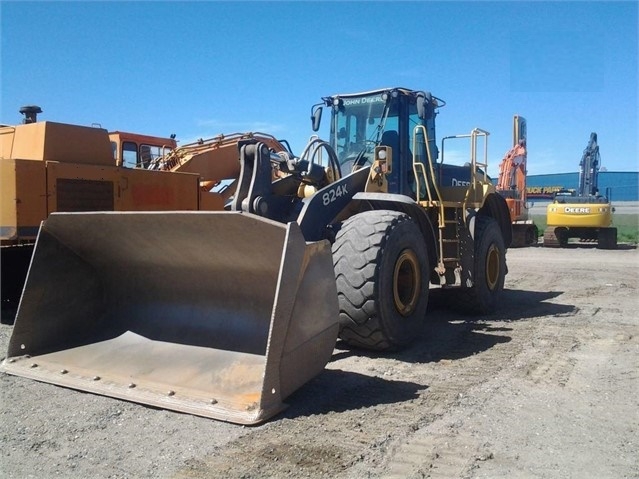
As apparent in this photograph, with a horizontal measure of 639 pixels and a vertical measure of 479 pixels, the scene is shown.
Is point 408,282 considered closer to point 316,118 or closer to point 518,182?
point 316,118

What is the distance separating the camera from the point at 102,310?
5.38m

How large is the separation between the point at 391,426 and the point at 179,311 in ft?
7.21

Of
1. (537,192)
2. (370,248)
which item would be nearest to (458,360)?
(370,248)

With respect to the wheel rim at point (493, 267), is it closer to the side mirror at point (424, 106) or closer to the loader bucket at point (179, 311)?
the side mirror at point (424, 106)

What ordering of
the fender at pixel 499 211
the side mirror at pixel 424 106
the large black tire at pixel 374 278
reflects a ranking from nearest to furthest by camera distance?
the large black tire at pixel 374 278 < the side mirror at pixel 424 106 < the fender at pixel 499 211

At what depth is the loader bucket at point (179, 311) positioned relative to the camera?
3873 mm

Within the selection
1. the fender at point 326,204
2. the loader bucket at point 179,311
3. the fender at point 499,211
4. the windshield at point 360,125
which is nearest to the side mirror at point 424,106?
the windshield at point 360,125

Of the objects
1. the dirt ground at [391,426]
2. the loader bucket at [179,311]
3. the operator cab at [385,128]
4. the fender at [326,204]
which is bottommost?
the dirt ground at [391,426]

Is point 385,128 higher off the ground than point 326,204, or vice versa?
point 385,128

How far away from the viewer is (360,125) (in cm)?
741

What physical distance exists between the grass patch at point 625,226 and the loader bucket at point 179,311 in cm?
2327

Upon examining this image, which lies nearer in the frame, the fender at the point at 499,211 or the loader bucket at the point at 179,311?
→ the loader bucket at the point at 179,311

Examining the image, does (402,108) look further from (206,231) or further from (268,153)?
(206,231)

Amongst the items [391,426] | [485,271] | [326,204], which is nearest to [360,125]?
[326,204]
